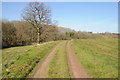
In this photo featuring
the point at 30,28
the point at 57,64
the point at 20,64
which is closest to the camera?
the point at 57,64

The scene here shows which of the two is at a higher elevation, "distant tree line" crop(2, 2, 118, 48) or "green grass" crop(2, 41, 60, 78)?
"distant tree line" crop(2, 2, 118, 48)

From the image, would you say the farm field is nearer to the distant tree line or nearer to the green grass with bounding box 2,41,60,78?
the green grass with bounding box 2,41,60,78

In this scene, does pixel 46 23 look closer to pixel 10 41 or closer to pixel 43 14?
pixel 43 14

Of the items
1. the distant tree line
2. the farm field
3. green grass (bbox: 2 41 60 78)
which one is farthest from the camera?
the distant tree line

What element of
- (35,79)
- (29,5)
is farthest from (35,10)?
(35,79)

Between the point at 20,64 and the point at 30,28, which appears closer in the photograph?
the point at 20,64

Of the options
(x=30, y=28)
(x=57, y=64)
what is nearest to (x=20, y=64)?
(x=57, y=64)

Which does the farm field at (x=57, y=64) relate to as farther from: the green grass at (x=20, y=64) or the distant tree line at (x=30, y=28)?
the distant tree line at (x=30, y=28)

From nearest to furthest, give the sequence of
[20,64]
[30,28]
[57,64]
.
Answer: [57,64] < [20,64] < [30,28]

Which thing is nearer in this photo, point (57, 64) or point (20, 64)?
point (57, 64)

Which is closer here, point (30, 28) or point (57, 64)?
point (57, 64)

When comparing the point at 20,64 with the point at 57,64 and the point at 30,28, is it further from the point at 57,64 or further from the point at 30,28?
the point at 30,28

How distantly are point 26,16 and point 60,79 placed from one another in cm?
2720

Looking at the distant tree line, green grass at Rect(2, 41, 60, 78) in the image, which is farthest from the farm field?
the distant tree line
